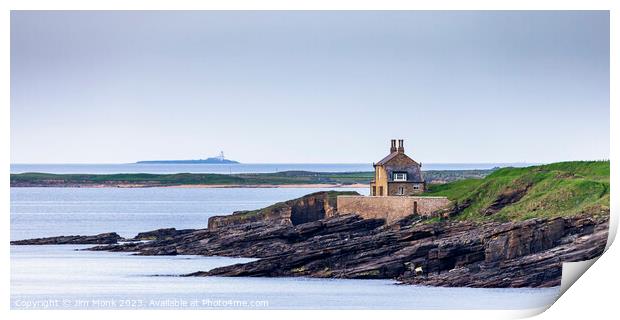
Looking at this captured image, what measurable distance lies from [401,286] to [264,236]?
9429mm

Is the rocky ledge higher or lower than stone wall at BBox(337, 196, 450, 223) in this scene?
lower

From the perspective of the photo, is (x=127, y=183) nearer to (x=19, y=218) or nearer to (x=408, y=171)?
(x=19, y=218)

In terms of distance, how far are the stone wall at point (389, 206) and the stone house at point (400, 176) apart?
145 cm

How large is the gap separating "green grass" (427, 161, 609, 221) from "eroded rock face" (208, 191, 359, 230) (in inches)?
154

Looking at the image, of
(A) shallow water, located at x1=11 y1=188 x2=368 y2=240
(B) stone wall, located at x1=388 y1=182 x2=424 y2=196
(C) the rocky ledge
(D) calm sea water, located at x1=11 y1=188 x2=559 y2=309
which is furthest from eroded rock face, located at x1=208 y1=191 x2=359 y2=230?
(A) shallow water, located at x1=11 y1=188 x2=368 y2=240

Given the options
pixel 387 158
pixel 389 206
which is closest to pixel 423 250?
pixel 389 206

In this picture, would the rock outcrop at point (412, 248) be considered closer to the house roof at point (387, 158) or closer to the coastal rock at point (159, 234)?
the house roof at point (387, 158)

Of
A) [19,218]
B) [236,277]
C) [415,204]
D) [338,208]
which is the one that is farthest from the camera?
[19,218]

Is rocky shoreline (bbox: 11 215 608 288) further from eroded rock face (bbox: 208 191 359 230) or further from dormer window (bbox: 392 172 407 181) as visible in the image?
eroded rock face (bbox: 208 191 359 230)

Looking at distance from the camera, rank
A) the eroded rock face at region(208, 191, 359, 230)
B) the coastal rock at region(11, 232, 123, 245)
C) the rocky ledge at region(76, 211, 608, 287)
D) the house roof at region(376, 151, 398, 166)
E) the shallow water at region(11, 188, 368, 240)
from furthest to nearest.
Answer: the shallow water at region(11, 188, 368, 240)
the coastal rock at region(11, 232, 123, 245)
the eroded rock face at region(208, 191, 359, 230)
the house roof at region(376, 151, 398, 166)
the rocky ledge at region(76, 211, 608, 287)

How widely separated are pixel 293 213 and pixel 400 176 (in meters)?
4.17

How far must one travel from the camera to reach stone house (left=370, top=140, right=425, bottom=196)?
49.7 m

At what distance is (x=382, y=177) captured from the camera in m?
50.2
